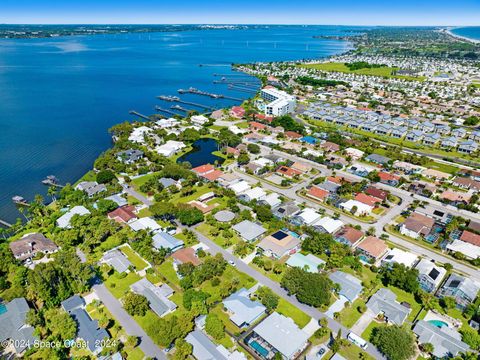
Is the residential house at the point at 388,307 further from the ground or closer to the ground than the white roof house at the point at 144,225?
closer to the ground

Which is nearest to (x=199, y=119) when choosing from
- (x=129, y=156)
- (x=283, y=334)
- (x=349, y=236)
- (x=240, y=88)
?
(x=129, y=156)

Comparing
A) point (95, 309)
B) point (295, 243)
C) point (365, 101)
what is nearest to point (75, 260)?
point (95, 309)

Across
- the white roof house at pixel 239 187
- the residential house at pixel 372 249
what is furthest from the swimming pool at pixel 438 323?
the white roof house at pixel 239 187

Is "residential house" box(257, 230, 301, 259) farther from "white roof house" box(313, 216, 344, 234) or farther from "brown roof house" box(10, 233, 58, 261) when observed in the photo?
"brown roof house" box(10, 233, 58, 261)

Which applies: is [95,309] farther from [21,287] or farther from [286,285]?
[286,285]

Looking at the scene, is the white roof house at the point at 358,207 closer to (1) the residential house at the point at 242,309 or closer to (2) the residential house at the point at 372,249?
(2) the residential house at the point at 372,249

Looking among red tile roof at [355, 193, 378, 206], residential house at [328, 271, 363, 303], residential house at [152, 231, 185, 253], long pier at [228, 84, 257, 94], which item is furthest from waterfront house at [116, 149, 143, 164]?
long pier at [228, 84, 257, 94]
